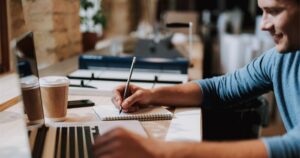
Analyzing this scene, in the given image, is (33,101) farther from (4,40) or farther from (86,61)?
(4,40)

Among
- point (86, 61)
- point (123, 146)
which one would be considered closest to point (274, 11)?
point (123, 146)

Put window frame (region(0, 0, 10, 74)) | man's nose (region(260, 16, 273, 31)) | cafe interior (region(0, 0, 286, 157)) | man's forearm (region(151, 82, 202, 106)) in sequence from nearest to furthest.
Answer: man's nose (region(260, 16, 273, 31))
cafe interior (region(0, 0, 286, 157))
man's forearm (region(151, 82, 202, 106))
window frame (region(0, 0, 10, 74))

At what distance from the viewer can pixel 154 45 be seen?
247cm

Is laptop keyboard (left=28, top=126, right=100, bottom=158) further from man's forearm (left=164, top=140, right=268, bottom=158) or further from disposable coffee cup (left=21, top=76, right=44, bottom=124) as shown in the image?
man's forearm (left=164, top=140, right=268, bottom=158)

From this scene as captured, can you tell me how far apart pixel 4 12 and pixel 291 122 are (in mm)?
1401

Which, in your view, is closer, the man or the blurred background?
the man

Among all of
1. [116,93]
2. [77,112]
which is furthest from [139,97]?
[77,112]

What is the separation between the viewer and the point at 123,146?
78cm

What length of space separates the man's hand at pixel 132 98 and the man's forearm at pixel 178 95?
0.03m

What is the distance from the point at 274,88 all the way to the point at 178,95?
32cm

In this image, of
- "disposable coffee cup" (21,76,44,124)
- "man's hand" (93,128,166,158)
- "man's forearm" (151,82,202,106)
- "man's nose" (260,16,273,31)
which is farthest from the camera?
"man's forearm" (151,82,202,106)

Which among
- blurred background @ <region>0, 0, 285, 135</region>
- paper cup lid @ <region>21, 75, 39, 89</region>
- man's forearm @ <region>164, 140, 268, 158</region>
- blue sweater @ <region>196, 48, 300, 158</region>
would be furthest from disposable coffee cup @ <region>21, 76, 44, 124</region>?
blurred background @ <region>0, 0, 285, 135</region>

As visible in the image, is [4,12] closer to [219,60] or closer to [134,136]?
[134,136]

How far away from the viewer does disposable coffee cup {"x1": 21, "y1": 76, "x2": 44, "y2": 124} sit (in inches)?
36.1
